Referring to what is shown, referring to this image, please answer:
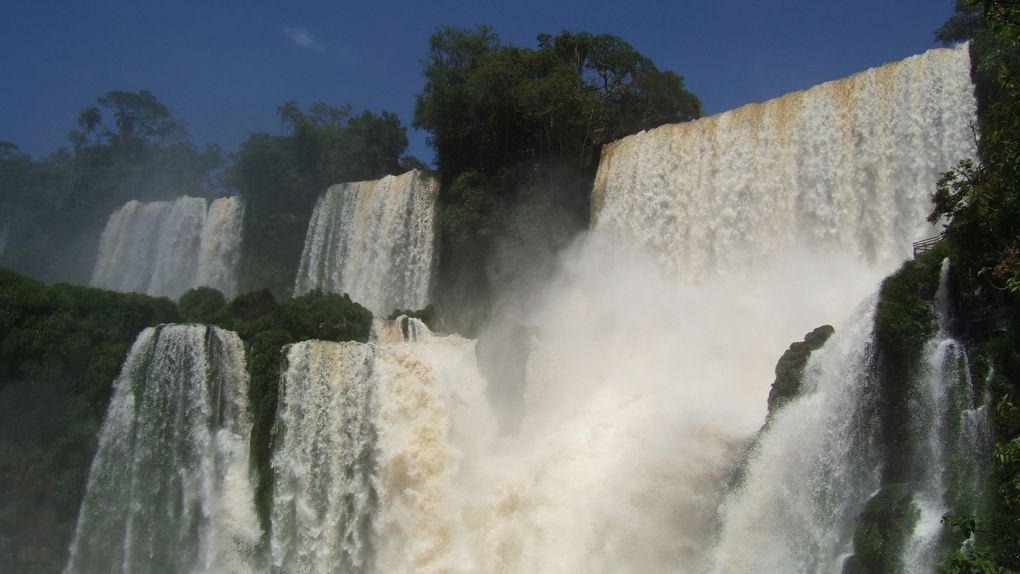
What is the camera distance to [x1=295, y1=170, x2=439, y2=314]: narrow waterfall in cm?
2581

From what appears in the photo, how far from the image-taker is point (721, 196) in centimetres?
1930

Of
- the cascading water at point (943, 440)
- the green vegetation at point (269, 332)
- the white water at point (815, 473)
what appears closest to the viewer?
the cascading water at point (943, 440)

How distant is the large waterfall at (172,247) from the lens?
107 ft

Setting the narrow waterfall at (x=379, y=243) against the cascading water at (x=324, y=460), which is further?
the narrow waterfall at (x=379, y=243)

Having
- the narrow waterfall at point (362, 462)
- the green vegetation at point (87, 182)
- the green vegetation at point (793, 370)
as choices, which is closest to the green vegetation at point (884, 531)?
the green vegetation at point (793, 370)

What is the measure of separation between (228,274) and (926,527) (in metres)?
27.3

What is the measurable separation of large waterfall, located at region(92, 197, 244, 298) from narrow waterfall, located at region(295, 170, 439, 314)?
523 cm

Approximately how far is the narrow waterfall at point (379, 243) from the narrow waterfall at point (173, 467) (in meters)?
9.12


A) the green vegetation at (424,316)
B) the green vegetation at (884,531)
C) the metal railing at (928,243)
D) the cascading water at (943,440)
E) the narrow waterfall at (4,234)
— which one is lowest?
the green vegetation at (884,531)

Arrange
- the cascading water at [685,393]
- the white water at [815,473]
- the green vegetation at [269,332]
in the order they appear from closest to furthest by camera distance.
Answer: the white water at [815,473]
the cascading water at [685,393]
the green vegetation at [269,332]

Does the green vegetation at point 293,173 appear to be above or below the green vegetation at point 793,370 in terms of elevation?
above

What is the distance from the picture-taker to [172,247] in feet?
112

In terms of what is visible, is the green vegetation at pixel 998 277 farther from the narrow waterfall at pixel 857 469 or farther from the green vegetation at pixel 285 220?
the green vegetation at pixel 285 220

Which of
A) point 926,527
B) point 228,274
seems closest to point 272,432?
point 926,527
